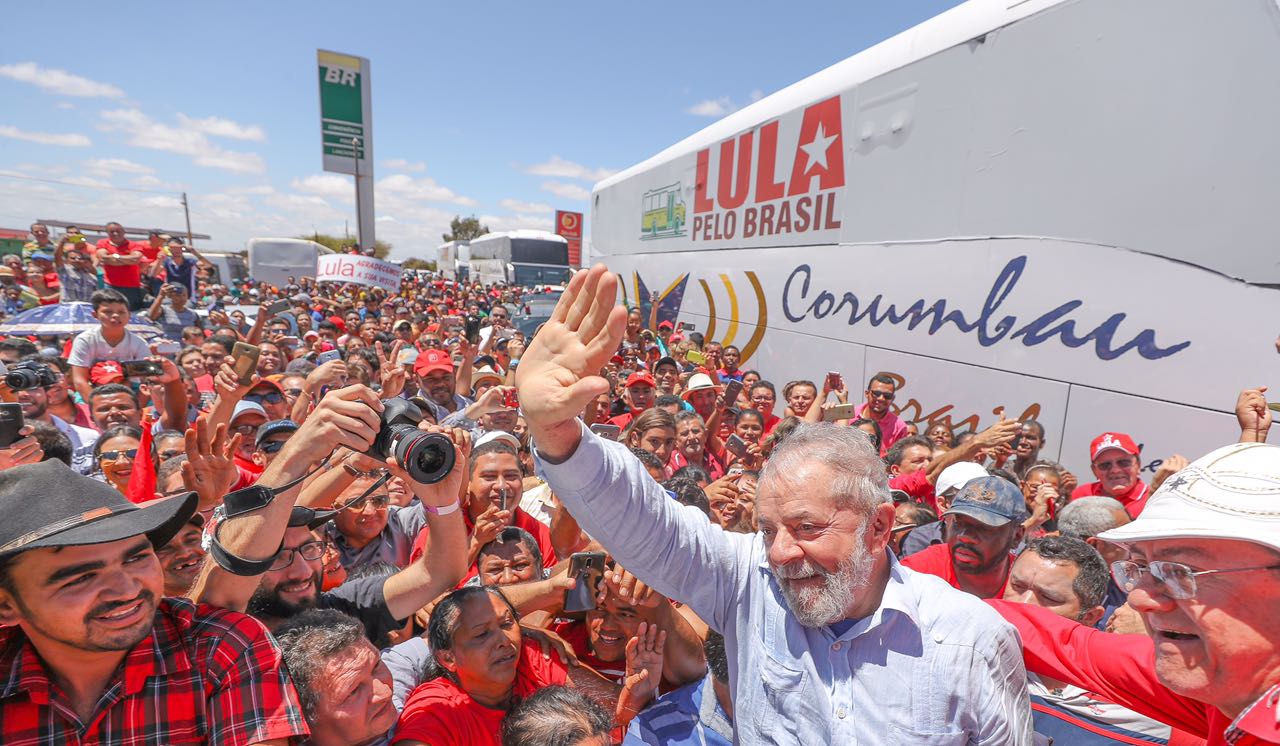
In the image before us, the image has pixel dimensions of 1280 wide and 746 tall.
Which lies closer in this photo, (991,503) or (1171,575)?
(1171,575)

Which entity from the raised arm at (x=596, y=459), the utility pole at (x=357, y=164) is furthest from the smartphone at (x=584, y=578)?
the utility pole at (x=357, y=164)

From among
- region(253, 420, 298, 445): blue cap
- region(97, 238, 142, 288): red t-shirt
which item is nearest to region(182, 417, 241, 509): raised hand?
region(253, 420, 298, 445): blue cap

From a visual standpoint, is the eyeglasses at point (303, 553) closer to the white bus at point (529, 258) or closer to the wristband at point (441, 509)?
the wristband at point (441, 509)

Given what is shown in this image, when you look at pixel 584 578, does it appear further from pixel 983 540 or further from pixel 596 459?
pixel 983 540

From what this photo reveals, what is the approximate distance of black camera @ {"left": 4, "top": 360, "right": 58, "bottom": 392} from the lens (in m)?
3.38

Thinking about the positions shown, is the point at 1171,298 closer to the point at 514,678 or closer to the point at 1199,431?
the point at 1199,431

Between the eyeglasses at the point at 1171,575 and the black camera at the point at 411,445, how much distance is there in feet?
4.96

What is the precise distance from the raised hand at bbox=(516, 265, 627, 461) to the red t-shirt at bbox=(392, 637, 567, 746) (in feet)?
3.57

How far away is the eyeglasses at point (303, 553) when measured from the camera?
6.49ft

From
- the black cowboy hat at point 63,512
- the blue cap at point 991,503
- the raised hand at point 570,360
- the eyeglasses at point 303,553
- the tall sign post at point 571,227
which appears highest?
the tall sign post at point 571,227

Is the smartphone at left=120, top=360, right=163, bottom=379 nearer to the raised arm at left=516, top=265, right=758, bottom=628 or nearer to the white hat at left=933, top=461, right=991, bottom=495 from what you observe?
the raised arm at left=516, top=265, right=758, bottom=628

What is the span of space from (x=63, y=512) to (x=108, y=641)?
0.27 meters

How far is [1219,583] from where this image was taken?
3.48 ft

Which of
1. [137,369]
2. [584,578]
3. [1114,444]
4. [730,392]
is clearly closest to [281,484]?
[584,578]
